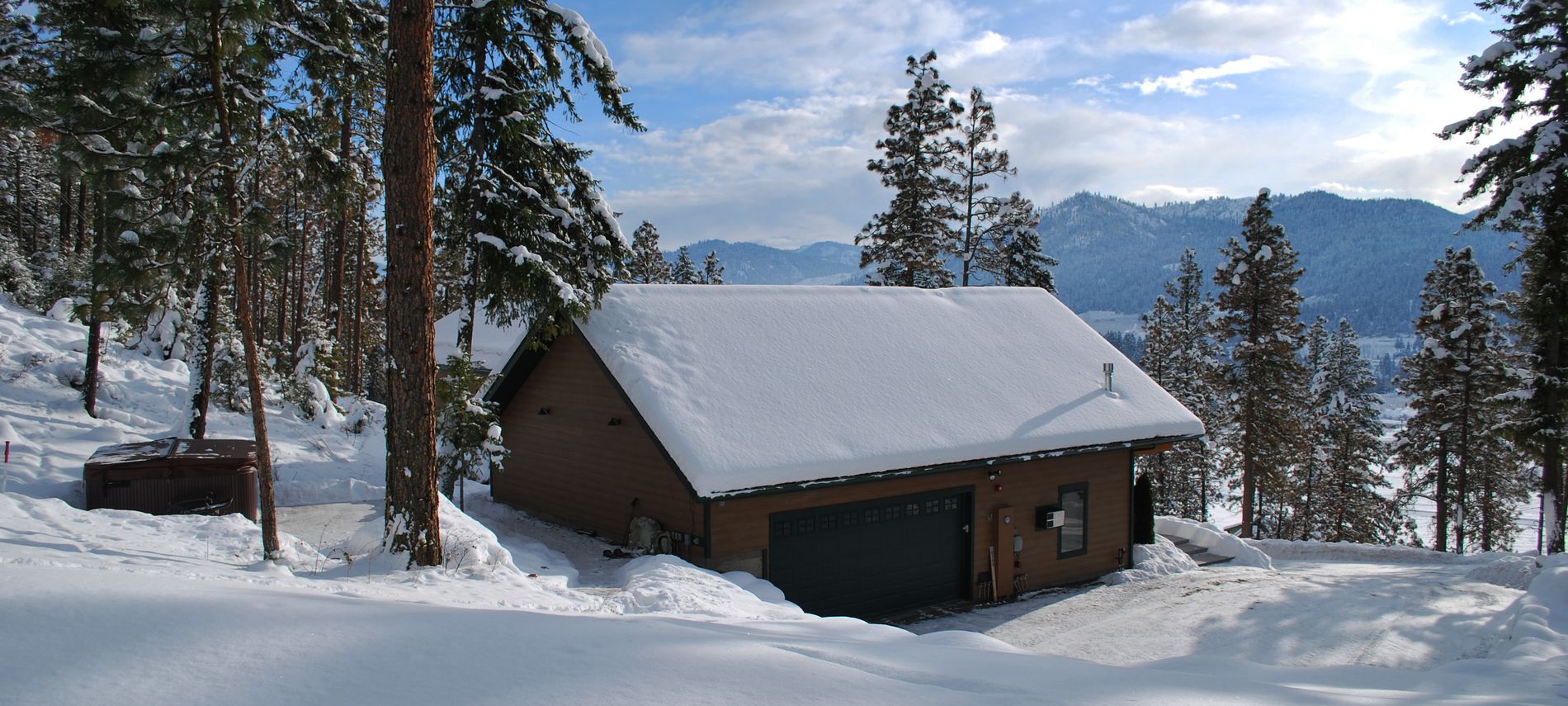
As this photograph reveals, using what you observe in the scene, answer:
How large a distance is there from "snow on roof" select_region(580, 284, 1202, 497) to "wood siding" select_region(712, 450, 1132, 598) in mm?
650

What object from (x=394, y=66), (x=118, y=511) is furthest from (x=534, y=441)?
(x=394, y=66)

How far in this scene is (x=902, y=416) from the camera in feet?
44.1

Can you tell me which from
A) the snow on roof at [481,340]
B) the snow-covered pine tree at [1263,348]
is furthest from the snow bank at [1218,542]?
the snow on roof at [481,340]

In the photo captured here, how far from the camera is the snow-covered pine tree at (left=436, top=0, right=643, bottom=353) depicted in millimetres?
13375

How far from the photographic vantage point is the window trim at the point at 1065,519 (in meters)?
15.1

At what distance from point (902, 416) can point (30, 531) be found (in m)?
11.1

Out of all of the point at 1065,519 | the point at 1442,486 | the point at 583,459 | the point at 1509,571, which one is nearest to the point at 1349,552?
the point at 1509,571

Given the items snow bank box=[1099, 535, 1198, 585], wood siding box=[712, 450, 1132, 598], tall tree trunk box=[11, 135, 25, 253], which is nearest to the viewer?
wood siding box=[712, 450, 1132, 598]

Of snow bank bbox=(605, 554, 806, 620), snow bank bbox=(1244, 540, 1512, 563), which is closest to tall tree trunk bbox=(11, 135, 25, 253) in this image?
snow bank bbox=(605, 554, 806, 620)

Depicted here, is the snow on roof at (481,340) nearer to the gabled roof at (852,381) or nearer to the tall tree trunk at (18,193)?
the gabled roof at (852,381)

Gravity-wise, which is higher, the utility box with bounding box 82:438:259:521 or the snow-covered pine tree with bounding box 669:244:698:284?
the snow-covered pine tree with bounding box 669:244:698:284

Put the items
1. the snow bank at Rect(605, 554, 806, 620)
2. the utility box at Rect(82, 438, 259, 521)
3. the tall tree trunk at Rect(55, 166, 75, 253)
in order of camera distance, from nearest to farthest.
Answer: the snow bank at Rect(605, 554, 806, 620), the utility box at Rect(82, 438, 259, 521), the tall tree trunk at Rect(55, 166, 75, 253)

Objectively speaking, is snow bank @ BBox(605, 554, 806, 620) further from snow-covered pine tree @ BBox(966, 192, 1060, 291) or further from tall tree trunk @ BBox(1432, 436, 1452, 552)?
tall tree trunk @ BBox(1432, 436, 1452, 552)

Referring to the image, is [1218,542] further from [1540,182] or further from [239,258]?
[239,258]
